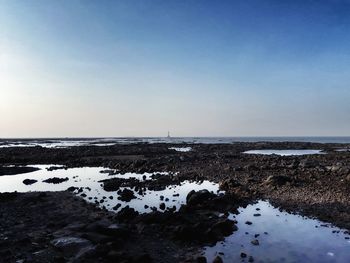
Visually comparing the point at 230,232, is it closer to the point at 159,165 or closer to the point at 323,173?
the point at 323,173

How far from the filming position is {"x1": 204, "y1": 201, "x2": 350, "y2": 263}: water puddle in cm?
1327

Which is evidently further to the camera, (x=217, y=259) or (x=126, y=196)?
(x=126, y=196)

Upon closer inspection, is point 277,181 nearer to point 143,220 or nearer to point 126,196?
point 126,196

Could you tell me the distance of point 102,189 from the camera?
2920 centimetres

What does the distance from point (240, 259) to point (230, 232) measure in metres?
3.32

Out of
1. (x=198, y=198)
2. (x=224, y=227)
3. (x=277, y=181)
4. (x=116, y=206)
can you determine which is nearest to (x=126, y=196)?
(x=116, y=206)

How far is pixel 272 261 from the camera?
12.8 m

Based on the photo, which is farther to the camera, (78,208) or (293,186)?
(293,186)

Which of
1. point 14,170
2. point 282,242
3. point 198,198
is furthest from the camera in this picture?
point 14,170

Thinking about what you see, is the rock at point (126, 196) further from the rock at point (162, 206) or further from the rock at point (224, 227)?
the rock at point (224, 227)

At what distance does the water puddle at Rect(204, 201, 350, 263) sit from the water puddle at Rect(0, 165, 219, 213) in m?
5.52

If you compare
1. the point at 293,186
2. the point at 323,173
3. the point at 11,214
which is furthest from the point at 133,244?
the point at 323,173

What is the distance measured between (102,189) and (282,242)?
17.8m

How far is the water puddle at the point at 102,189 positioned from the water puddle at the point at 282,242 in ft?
18.1
